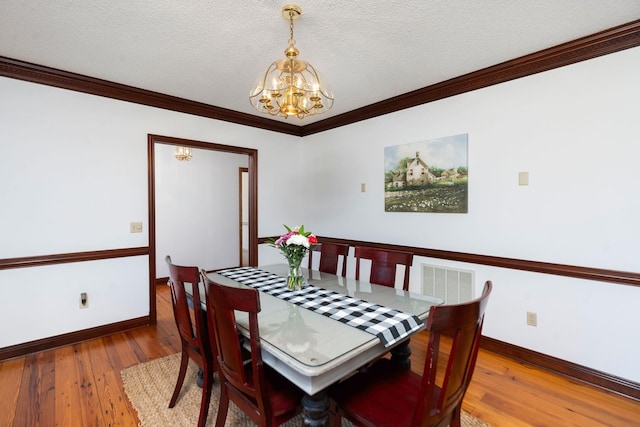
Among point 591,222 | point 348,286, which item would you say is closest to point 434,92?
point 591,222

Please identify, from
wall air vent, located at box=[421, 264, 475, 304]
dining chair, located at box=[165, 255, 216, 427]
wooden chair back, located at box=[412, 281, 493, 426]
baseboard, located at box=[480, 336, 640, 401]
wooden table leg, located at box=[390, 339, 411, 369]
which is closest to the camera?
wooden chair back, located at box=[412, 281, 493, 426]

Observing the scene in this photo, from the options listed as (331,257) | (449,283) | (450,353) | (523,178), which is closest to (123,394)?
(331,257)

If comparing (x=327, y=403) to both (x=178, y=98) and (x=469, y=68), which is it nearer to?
(x=469, y=68)

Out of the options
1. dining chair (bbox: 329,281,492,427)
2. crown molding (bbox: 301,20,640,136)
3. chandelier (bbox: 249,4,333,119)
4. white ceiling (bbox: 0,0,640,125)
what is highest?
white ceiling (bbox: 0,0,640,125)

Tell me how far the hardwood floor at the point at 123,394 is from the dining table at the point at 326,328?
34.9 inches

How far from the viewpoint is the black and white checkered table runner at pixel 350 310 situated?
1.41m

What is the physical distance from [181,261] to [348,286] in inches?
160

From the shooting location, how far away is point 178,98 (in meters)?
3.38

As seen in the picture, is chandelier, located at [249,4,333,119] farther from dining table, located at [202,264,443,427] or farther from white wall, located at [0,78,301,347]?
white wall, located at [0,78,301,347]

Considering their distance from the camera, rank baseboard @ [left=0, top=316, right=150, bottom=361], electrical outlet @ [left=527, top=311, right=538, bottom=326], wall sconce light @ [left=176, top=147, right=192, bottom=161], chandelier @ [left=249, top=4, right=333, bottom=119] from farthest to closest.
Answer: wall sconce light @ [left=176, top=147, right=192, bottom=161], baseboard @ [left=0, top=316, right=150, bottom=361], electrical outlet @ [left=527, top=311, right=538, bottom=326], chandelier @ [left=249, top=4, right=333, bottom=119]

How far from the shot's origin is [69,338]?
9.25ft

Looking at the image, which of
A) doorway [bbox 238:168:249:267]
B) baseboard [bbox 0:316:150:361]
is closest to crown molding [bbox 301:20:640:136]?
doorway [bbox 238:168:249:267]

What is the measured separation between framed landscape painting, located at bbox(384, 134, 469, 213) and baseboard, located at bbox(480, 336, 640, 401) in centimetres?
125

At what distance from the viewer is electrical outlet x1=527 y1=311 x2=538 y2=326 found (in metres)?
2.46
